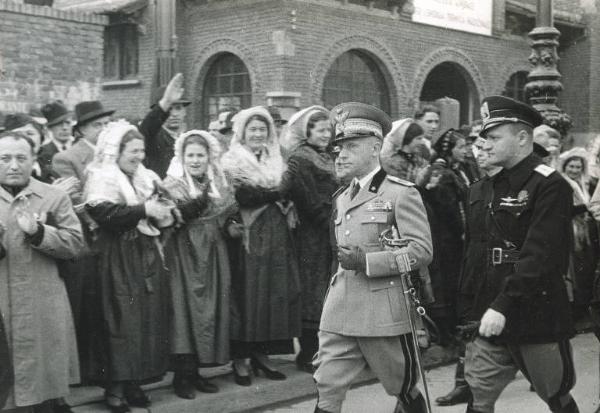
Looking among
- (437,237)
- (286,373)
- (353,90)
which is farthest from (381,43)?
(286,373)

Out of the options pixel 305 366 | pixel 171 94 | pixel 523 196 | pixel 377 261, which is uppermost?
pixel 171 94

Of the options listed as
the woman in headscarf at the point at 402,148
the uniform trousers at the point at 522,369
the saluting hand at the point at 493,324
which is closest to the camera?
the saluting hand at the point at 493,324

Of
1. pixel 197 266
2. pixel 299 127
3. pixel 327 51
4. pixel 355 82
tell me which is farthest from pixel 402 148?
pixel 355 82

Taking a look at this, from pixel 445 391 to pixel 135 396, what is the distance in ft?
7.89

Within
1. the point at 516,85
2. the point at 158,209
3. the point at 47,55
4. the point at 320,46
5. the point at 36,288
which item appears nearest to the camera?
the point at 36,288

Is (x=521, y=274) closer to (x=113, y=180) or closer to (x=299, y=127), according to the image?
(x=113, y=180)

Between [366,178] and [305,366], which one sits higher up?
[366,178]

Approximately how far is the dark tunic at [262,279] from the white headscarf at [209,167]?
0.75 ft

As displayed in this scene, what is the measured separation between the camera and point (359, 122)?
431cm

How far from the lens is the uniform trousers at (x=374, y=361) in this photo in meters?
4.17

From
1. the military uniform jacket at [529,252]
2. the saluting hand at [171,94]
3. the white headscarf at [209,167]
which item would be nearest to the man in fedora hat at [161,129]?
the saluting hand at [171,94]

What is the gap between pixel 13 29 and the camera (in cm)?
1145

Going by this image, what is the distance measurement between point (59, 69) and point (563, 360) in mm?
9216

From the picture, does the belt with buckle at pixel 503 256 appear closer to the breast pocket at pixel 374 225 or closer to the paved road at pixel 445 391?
the breast pocket at pixel 374 225
